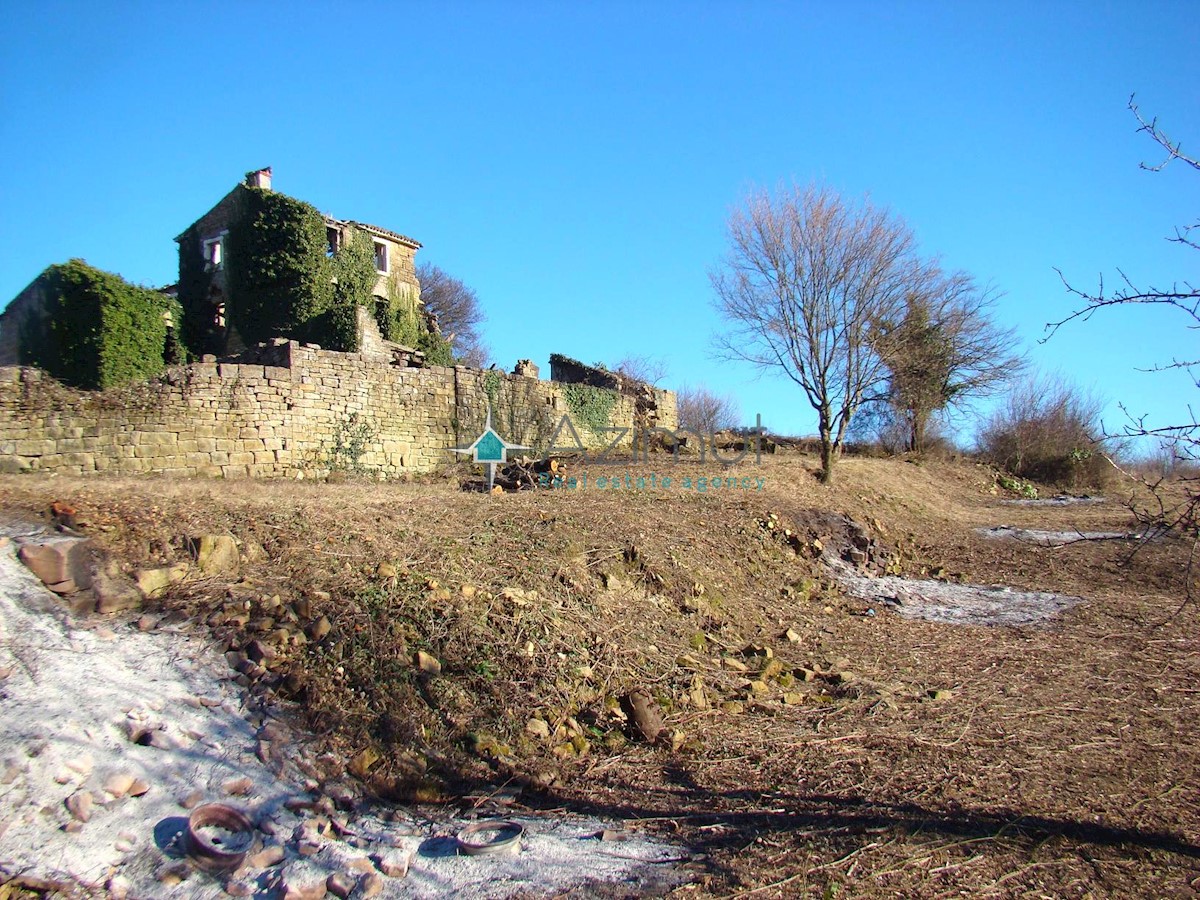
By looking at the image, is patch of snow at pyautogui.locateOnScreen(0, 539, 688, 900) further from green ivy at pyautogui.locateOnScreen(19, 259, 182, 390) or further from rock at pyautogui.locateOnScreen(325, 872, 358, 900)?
green ivy at pyautogui.locateOnScreen(19, 259, 182, 390)

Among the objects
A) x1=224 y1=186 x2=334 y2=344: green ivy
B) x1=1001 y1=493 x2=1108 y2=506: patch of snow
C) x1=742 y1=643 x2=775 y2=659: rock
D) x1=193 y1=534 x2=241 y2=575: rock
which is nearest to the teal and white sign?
x1=742 y1=643 x2=775 y2=659: rock

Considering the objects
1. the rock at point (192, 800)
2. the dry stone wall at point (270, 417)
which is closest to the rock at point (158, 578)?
the rock at point (192, 800)

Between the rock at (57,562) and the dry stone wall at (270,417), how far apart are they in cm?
558

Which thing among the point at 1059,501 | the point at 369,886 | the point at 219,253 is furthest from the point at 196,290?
the point at 1059,501

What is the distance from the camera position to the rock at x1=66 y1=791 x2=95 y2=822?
9.47 ft

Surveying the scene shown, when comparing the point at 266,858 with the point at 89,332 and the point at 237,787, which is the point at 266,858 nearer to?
the point at 237,787

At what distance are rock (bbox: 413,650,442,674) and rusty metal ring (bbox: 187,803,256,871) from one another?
1.38m

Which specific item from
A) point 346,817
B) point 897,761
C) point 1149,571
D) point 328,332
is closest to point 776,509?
point 1149,571

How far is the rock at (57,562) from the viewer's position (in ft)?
13.9

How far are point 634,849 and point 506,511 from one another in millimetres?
4724

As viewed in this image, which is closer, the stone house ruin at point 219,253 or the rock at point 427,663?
the rock at point 427,663

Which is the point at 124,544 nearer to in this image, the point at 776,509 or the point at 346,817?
the point at 346,817

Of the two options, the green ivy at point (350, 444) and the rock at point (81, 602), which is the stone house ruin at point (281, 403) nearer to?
the green ivy at point (350, 444)

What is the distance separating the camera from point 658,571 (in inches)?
278
